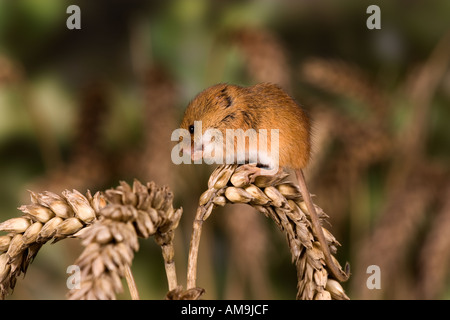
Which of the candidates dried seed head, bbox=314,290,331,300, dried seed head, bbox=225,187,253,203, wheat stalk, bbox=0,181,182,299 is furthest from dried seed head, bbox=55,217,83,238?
dried seed head, bbox=314,290,331,300

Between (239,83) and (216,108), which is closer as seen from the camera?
(216,108)

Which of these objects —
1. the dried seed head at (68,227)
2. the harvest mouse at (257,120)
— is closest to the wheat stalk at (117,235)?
the dried seed head at (68,227)

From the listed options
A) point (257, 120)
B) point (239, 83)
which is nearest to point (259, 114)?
point (257, 120)

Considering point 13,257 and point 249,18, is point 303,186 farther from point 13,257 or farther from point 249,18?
point 249,18

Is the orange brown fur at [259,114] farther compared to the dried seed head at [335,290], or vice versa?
the orange brown fur at [259,114]

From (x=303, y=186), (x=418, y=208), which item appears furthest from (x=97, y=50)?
(x=303, y=186)

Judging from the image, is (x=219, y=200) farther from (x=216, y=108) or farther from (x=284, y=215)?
(x=216, y=108)

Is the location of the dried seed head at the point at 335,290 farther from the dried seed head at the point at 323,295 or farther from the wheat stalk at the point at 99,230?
the wheat stalk at the point at 99,230

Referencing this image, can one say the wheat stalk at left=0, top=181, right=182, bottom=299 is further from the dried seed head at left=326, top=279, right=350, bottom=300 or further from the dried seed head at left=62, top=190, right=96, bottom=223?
the dried seed head at left=326, top=279, right=350, bottom=300
